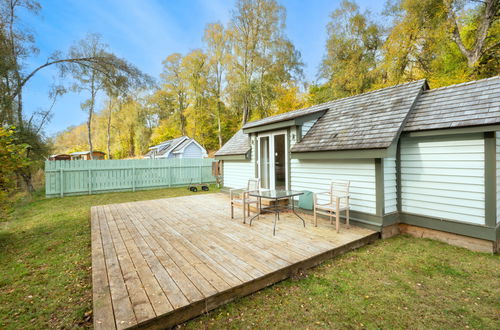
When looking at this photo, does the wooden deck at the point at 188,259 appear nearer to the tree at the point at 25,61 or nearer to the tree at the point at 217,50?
the tree at the point at 25,61

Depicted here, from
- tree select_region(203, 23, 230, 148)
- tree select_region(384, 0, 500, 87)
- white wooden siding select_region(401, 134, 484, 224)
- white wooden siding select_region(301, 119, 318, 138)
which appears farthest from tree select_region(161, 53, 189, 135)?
white wooden siding select_region(401, 134, 484, 224)

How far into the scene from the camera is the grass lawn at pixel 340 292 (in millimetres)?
2186

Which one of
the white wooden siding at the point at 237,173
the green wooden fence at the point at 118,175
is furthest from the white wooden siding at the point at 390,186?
the green wooden fence at the point at 118,175

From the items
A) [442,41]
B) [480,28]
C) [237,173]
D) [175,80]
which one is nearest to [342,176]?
[237,173]

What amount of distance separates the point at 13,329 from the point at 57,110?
42.7 ft

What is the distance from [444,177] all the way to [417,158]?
547 millimetres

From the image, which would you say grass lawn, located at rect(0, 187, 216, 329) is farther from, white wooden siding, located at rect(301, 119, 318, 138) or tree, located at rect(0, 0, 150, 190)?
white wooden siding, located at rect(301, 119, 318, 138)

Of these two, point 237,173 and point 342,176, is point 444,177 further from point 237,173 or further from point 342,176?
point 237,173

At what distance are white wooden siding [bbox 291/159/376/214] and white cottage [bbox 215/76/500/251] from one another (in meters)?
0.02

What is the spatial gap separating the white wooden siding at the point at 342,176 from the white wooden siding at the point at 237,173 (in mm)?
2093

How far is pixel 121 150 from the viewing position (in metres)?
34.2

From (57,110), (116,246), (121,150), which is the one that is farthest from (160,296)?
(121,150)

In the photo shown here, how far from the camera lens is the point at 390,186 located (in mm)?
4434

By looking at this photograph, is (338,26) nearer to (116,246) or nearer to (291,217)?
(291,217)
